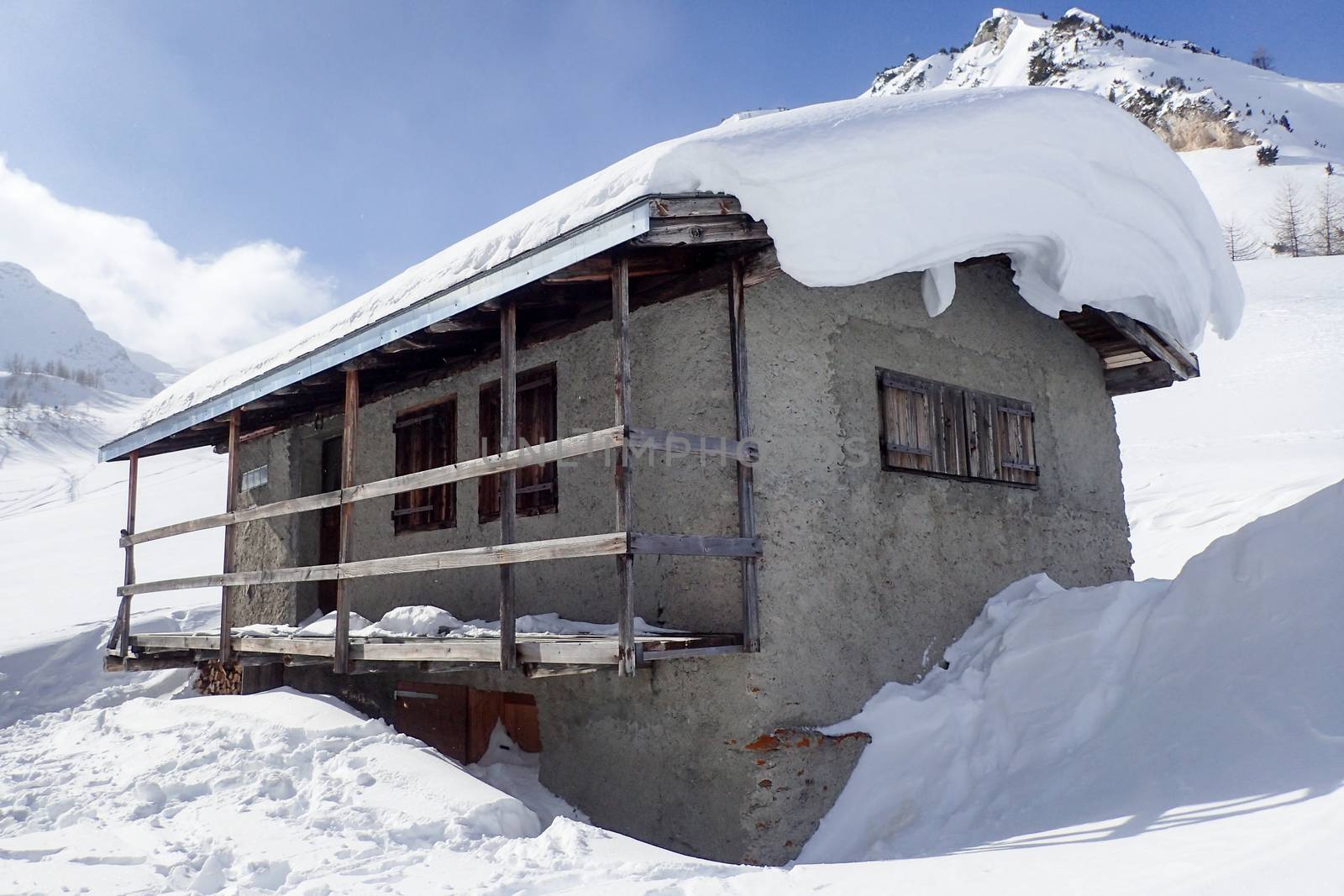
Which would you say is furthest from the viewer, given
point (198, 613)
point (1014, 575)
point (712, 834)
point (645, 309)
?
point (198, 613)

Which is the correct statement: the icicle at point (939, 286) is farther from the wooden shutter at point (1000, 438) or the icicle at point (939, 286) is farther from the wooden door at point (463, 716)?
the wooden door at point (463, 716)

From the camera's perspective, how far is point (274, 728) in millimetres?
6473

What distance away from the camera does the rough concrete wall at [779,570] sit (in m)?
5.64

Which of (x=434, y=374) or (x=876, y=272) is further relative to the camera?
(x=434, y=374)

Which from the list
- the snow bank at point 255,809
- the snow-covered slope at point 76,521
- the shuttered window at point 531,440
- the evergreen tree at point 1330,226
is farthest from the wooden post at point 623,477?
the evergreen tree at point 1330,226

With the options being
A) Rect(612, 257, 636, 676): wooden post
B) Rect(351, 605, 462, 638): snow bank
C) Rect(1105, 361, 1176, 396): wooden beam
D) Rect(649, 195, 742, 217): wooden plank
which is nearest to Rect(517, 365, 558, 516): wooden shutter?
Rect(351, 605, 462, 638): snow bank

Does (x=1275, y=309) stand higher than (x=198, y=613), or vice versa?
(x=1275, y=309)

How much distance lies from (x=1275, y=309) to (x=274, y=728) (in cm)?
4500

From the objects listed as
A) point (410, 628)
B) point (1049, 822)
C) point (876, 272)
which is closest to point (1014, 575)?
point (1049, 822)

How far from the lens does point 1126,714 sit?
568 cm

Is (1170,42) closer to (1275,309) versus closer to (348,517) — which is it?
(1275,309)

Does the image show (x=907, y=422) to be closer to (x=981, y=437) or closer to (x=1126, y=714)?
(x=981, y=437)

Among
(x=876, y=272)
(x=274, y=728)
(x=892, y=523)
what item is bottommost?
(x=274, y=728)

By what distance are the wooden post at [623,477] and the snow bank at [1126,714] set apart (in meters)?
1.76
